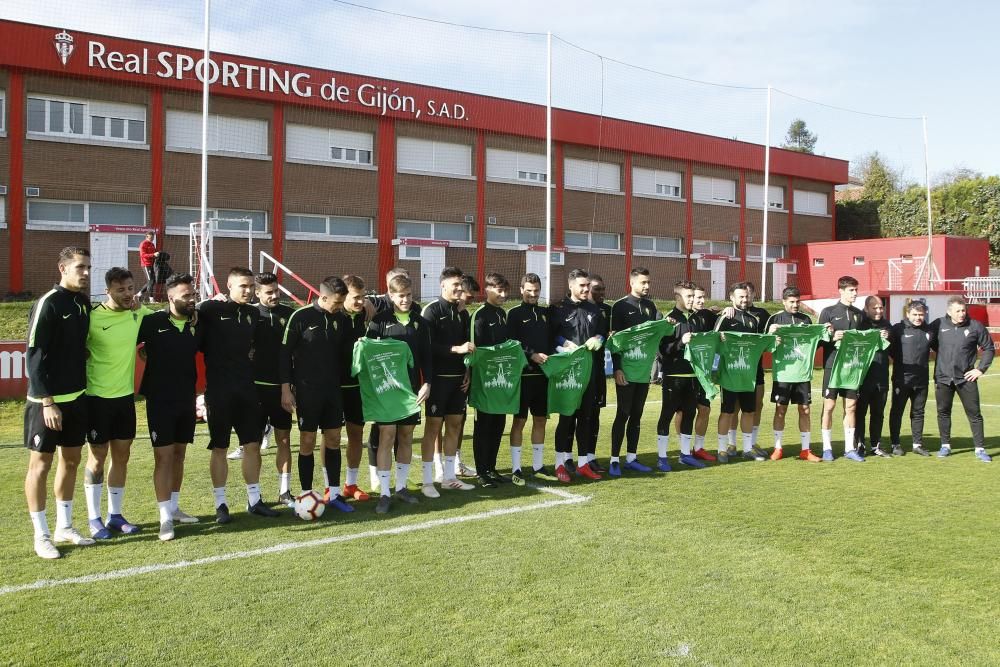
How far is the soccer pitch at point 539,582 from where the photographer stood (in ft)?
13.1

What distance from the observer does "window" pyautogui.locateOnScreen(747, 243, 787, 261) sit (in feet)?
129

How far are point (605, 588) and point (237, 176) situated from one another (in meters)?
23.6

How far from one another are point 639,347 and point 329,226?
2096 centimetres

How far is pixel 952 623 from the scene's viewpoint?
4289mm

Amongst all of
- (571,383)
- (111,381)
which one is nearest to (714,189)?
(571,383)

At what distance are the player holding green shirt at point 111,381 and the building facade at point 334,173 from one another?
13596 millimetres

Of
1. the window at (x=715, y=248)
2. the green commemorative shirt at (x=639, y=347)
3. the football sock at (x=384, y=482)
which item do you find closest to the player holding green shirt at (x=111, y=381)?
the football sock at (x=384, y=482)

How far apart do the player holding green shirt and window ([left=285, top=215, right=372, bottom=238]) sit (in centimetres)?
2148

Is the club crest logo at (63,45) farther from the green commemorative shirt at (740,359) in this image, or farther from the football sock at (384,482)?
the green commemorative shirt at (740,359)

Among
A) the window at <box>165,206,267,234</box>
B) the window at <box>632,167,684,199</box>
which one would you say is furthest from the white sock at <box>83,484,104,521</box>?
the window at <box>632,167,684,199</box>

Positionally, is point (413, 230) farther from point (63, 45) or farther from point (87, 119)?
point (63, 45)

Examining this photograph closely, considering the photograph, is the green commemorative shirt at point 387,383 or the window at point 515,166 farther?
the window at point 515,166

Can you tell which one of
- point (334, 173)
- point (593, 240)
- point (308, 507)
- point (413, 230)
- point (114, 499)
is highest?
point (334, 173)

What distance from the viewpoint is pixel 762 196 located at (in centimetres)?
3962
